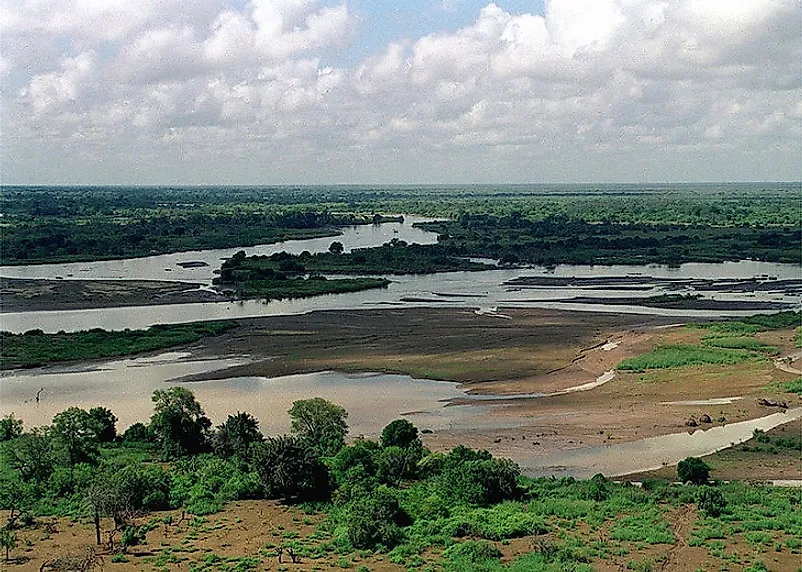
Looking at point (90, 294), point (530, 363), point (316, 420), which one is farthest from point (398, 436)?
point (90, 294)

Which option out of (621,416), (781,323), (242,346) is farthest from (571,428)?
(781,323)

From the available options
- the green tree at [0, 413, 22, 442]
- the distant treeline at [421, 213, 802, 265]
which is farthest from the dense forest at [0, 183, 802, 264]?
the green tree at [0, 413, 22, 442]

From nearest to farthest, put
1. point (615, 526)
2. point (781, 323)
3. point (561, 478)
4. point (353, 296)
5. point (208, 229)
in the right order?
point (615, 526), point (561, 478), point (781, 323), point (353, 296), point (208, 229)

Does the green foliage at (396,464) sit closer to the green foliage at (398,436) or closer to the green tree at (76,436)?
the green foliage at (398,436)

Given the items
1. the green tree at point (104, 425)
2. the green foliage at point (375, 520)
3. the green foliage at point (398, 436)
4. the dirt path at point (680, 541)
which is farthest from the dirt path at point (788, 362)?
the green tree at point (104, 425)

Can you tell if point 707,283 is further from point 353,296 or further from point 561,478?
point 561,478

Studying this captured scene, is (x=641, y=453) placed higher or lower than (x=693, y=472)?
lower

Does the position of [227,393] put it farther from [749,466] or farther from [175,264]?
[175,264]
